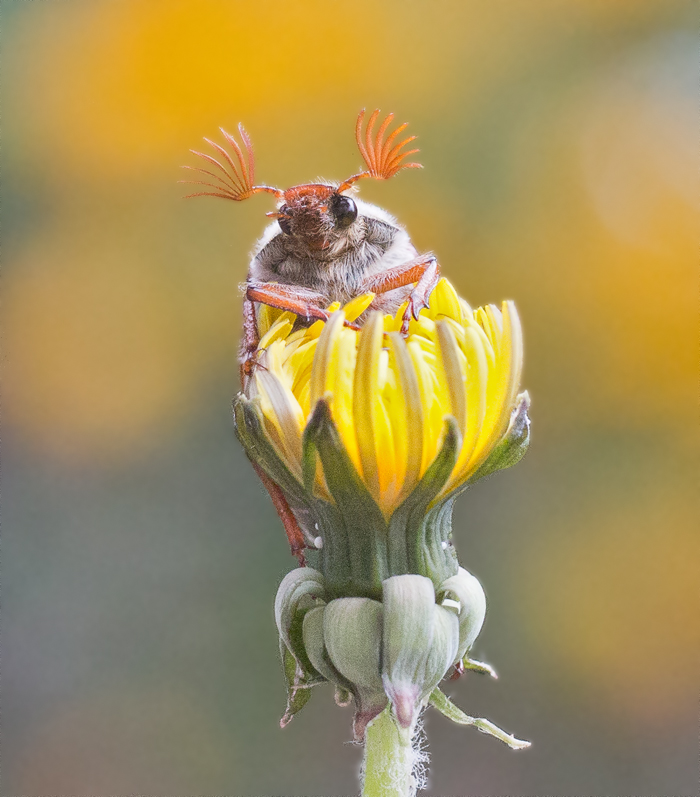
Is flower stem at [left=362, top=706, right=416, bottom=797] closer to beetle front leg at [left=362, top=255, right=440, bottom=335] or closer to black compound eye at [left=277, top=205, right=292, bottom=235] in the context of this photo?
beetle front leg at [left=362, top=255, right=440, bottom=335]

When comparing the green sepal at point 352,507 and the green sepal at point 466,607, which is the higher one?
the green sepal at point 352,507

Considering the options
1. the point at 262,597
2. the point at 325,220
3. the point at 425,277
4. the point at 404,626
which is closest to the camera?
the point at 404,626

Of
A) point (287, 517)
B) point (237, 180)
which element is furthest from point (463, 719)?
point (237, 180)

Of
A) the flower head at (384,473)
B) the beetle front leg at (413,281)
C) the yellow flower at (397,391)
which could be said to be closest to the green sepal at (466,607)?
the flower head at (384,473)

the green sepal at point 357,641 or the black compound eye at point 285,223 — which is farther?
the black compound eye at point 285,223

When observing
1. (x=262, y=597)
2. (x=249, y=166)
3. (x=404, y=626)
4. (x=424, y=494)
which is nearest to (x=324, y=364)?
(x=424, y=494)

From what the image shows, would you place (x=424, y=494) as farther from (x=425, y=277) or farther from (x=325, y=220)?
(x=325, y=220)

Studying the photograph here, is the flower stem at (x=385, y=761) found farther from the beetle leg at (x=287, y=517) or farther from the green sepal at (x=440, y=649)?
the beetle leg at (x=287, y=517)
